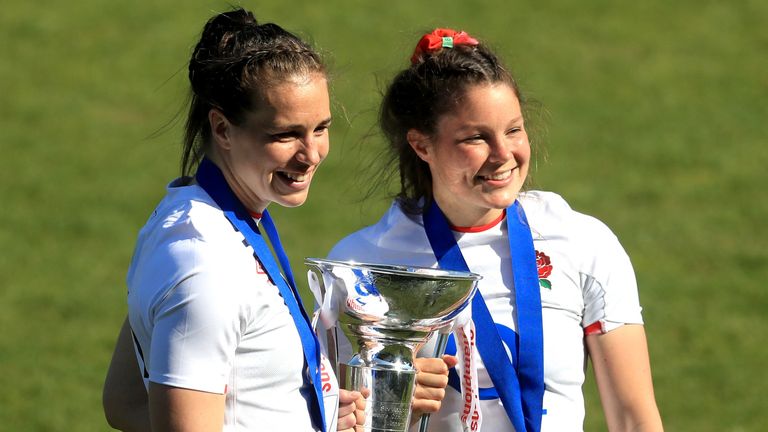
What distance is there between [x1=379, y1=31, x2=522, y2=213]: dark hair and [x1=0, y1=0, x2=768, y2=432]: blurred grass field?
367 cm

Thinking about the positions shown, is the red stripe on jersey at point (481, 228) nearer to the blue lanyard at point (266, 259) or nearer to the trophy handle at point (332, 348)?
the trophy handle at point (332, 348)

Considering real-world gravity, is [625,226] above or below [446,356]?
above

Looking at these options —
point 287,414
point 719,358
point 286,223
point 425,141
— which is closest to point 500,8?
point 286,223

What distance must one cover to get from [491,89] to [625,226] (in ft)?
23.0

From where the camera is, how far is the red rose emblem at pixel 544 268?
3438 millimetres

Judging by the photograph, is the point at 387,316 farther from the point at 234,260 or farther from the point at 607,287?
the point at 607,287

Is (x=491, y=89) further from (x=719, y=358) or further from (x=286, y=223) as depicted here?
(x=286, y=223)

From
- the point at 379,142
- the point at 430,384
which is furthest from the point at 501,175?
the point at 379,142

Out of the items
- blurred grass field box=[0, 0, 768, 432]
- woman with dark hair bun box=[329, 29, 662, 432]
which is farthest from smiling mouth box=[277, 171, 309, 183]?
blurred grass field box=[0, 0, 768, 432]

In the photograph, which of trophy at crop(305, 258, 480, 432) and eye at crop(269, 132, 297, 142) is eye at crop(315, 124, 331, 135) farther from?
trophy at crop(305, 258, 480, 432)

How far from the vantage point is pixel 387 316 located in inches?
122

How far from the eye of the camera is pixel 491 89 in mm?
3406

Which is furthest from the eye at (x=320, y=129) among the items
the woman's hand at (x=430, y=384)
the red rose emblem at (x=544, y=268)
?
the red rose emblem at (x=544, y=268)

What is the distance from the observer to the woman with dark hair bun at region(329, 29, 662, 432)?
332 centimetres
